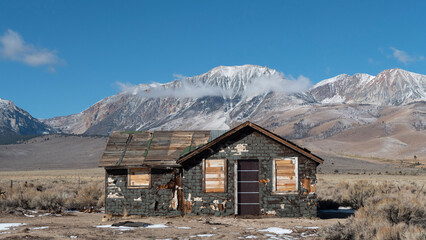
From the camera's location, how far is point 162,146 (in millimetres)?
19641

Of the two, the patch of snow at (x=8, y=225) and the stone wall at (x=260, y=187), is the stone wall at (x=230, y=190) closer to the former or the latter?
the stone wall at (x=260, y=187)

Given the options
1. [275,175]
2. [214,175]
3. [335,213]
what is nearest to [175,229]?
[214,175]

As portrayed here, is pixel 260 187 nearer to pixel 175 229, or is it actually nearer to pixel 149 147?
pixel 175 229

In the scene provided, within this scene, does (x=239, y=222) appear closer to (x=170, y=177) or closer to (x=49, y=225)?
(x=170, y=177)

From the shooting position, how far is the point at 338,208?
22469 mm

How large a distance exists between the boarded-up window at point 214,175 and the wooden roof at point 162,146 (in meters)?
0.62

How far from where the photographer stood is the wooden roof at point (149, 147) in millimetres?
18675

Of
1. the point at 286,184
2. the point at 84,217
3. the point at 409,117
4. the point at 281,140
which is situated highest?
the point at 409,117

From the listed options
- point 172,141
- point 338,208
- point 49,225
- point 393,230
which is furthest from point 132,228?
point 338,208

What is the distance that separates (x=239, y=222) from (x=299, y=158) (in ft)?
10.9

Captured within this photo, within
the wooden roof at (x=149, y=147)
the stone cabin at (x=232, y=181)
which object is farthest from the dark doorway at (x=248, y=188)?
the wooden roof at (x=149, y=147)

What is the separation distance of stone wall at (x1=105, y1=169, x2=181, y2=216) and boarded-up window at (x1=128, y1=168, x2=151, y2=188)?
14 cm

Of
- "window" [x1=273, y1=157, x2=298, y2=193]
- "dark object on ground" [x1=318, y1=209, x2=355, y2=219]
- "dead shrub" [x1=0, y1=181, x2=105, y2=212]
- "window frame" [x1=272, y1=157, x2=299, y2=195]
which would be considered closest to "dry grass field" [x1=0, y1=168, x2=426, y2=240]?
"dead shrub" [x1=0, y1=181, x2=105, y2=212]

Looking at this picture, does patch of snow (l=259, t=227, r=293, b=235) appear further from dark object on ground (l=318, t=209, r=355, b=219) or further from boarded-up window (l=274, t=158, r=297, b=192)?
dark object on ground (l=318, t=209, r=355, b=219)
